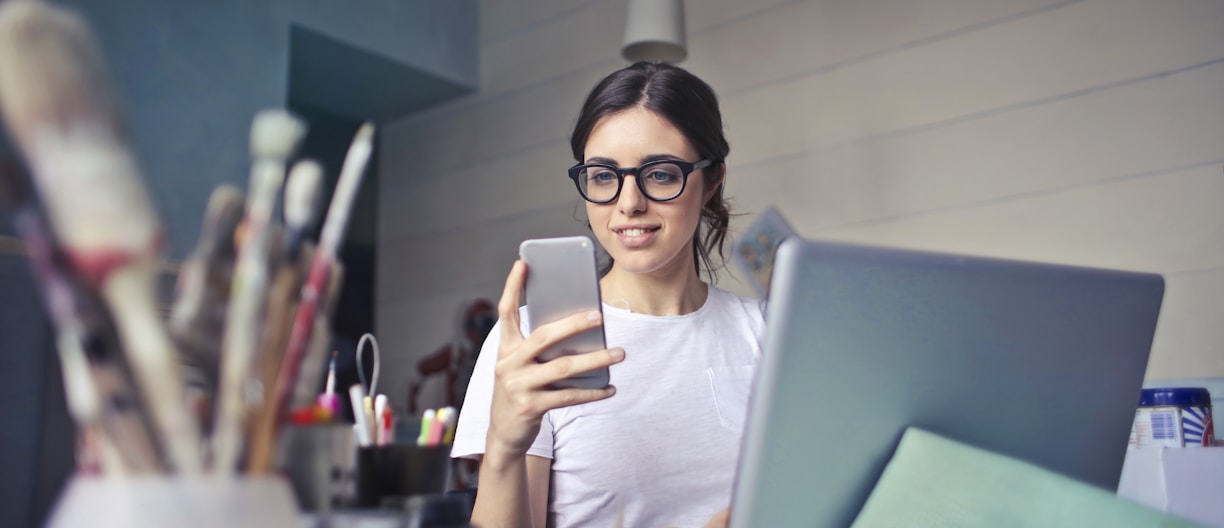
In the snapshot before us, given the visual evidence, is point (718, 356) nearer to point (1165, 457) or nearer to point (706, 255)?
point (706, 255)

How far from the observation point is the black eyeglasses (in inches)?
52.2

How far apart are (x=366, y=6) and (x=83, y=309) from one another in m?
3.15

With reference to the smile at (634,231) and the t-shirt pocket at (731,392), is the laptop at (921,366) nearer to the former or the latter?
the t-shirt pocket at (731,392)

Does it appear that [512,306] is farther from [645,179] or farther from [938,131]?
[938,131]

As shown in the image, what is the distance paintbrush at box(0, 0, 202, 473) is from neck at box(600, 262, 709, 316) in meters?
1.05

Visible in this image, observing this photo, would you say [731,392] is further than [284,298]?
Yes

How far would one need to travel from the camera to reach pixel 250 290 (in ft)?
1.43

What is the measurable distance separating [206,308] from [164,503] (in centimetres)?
11

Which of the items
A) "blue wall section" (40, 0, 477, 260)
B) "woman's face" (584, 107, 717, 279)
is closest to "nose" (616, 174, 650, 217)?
"woman's face" (584, 107, 717, 279)

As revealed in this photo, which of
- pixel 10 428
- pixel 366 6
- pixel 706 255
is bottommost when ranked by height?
pixel 10 428

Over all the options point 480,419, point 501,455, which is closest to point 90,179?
point 501,455

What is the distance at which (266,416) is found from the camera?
1.45ft

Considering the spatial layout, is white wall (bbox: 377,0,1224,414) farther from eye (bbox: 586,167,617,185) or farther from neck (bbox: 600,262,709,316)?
eye (bbox: 586,167,617,185)

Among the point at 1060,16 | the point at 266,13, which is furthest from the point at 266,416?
the point at 266,13
